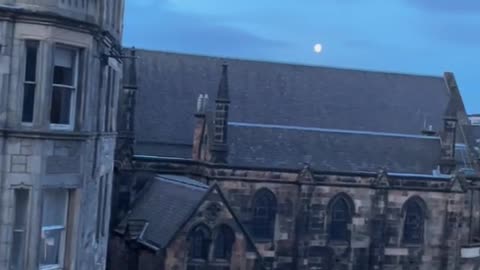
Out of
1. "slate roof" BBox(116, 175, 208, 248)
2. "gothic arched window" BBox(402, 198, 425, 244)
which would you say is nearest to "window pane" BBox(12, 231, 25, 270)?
"slate roof" BBox(116, 175, 208, 248)

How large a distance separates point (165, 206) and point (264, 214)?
6.72 meters

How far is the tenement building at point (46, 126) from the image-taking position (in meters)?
15.5

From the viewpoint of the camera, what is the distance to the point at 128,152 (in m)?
40.4

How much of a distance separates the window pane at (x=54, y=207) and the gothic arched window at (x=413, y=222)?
90.4 feet

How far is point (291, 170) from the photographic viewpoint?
39875 mm

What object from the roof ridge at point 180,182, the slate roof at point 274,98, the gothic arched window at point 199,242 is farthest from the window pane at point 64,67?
the slate roof at point 274,98

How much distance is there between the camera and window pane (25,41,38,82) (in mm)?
15688

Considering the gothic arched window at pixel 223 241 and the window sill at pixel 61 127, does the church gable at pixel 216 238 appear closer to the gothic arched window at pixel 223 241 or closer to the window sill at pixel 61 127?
the gothic arched window at pixel 223 241

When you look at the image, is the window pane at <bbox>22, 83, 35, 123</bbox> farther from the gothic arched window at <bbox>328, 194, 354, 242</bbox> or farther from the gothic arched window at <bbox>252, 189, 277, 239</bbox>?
the gothic arched window at <bbox>328, 194, 354, 242</bbox>

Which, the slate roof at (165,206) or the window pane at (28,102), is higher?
the window pane at (28,102)

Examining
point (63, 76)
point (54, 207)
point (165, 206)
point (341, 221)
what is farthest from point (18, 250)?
point (341, 221)

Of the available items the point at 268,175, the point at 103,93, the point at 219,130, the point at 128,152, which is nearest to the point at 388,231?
the point at 268,175

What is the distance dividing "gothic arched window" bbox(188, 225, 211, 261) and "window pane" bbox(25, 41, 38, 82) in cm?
1650

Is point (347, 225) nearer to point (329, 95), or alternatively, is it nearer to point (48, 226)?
point (329, 95)
